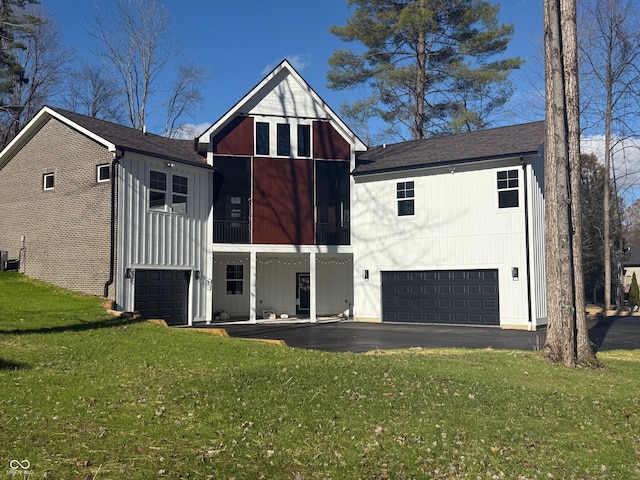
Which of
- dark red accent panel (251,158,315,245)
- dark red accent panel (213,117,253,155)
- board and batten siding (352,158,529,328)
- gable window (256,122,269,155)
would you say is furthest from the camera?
gable window (256,122,269,155)

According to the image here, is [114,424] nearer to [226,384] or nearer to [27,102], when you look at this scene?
[226,384]

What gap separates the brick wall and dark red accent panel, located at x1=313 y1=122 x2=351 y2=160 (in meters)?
7.78

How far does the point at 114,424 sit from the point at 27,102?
34564mm

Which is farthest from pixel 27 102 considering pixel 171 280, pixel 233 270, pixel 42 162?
pixel 171 280

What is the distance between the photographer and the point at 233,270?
23453 mm

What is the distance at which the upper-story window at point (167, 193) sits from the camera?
18.5 metres

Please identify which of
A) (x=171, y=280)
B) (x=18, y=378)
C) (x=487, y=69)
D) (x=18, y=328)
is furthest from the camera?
(x=487, y=69)

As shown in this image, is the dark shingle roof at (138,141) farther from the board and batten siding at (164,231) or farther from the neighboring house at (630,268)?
the neighboring house at (630,268)

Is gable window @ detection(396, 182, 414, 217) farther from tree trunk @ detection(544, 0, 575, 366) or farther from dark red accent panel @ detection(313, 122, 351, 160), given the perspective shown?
tree trunk @ detection(544, 0, 575, 366)

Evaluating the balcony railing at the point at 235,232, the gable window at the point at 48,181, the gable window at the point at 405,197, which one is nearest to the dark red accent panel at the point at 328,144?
the gable window at the point at 405,197

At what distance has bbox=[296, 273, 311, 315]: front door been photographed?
24172 mm

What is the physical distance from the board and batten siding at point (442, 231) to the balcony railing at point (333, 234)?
0.31 metres

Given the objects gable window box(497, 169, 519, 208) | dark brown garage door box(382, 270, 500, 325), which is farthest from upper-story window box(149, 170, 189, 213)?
gable window box(497, 169, 519, 208)

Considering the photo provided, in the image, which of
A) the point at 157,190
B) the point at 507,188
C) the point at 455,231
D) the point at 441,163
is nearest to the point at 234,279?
the point at 157,190
